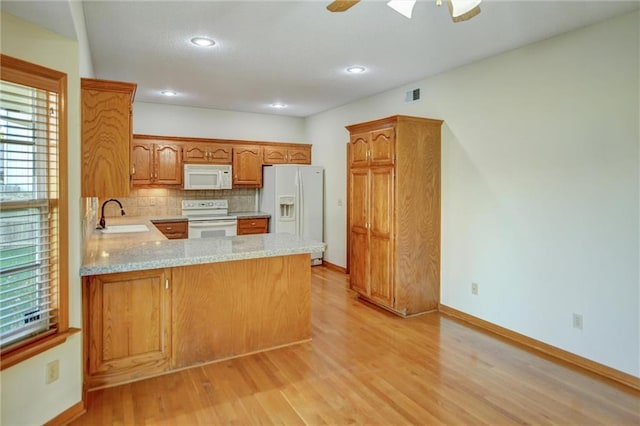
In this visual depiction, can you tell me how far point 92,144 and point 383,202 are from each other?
2838mm

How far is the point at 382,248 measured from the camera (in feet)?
14.5

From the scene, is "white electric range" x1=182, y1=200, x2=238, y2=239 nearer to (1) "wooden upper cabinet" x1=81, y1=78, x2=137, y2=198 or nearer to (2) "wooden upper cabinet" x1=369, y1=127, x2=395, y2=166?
(2) "wooden upper cabinet" x1=369, y1=127, x2=395, y2=166

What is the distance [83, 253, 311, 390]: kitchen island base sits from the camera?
2699mm

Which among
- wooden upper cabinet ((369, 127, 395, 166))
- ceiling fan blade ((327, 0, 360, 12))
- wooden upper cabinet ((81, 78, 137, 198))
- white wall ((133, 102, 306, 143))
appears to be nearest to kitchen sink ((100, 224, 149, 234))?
wooden upper cabinet ((81, 78, 137, 198))

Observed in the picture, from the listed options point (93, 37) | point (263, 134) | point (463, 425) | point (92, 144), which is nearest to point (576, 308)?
point (463, 425)

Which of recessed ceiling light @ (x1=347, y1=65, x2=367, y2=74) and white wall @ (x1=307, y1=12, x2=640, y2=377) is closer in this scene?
white wall @ (x1=307, y1=12, x2=640, y2=377)

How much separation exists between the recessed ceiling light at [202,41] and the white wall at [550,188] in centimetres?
246

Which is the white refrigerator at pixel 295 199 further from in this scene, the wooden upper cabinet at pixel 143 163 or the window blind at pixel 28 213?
the window blind at pixel 28 213

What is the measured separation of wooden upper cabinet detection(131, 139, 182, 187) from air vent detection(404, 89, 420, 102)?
3.44 meters

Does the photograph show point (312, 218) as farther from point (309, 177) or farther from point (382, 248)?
point (382, 248)

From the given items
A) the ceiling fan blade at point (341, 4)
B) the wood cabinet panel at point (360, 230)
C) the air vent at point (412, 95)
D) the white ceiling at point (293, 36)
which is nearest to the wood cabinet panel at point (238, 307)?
the wood cabinet panel at point (360, 230)

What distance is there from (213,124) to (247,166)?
0.90 meters

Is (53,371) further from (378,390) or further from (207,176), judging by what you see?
(207,176)

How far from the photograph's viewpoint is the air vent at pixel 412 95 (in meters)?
4.69
